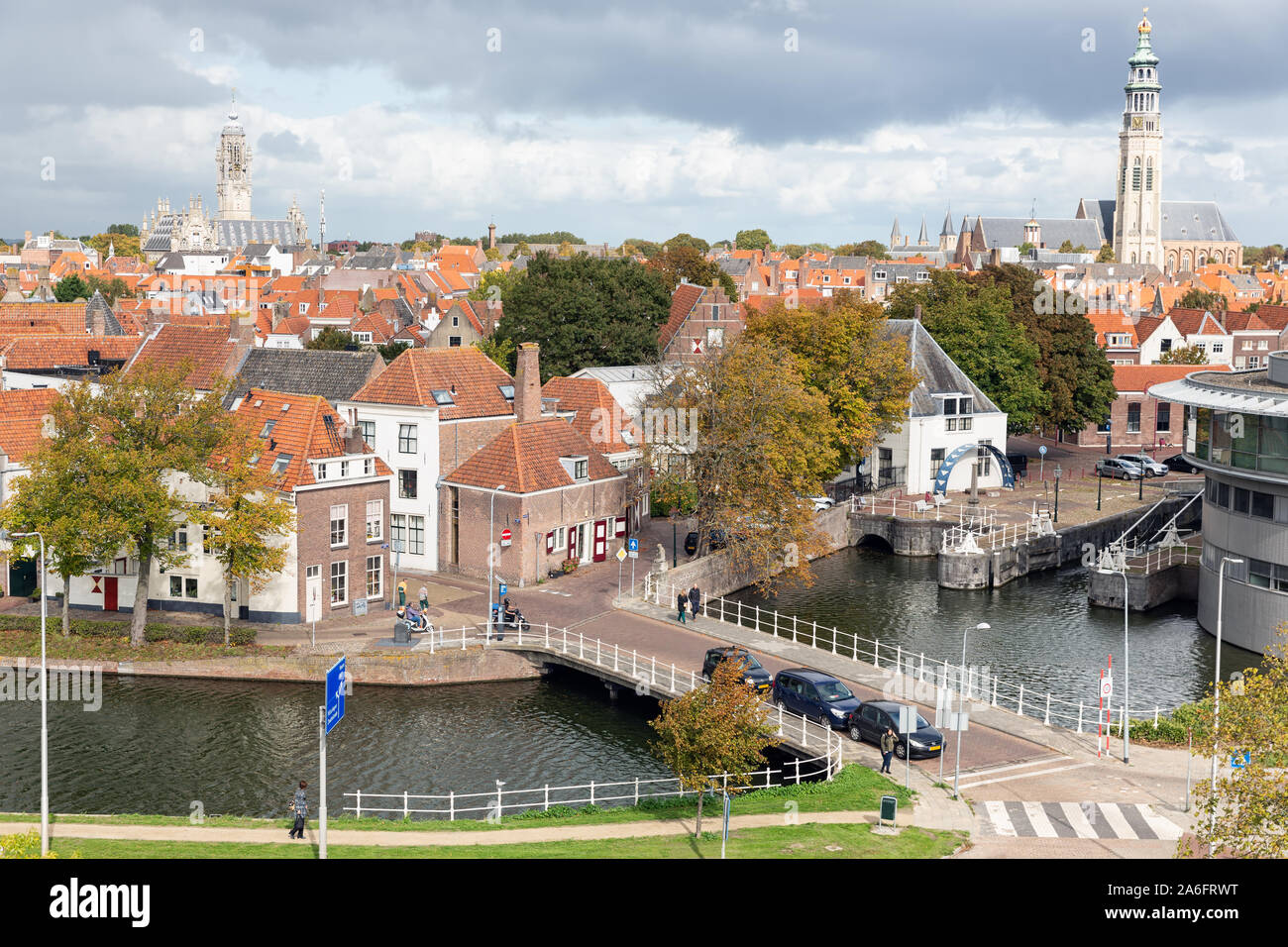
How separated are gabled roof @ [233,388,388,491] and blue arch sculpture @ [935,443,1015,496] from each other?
126 feet

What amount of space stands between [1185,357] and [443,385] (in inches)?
3195

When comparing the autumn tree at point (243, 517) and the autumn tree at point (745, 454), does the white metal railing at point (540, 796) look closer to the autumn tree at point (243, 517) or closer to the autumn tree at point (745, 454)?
the autumn tree at point (243, 517)

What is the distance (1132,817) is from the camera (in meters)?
31.8

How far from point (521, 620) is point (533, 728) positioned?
6.54 metres

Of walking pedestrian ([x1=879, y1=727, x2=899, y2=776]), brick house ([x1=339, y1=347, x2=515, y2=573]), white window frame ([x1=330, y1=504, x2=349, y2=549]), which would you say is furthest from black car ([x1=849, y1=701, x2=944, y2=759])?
brick house ([x1=339, y1=347, x2=515, y2=573])

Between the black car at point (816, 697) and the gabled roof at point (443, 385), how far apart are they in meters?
24.7

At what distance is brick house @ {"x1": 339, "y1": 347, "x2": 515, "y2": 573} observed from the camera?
59.6 m

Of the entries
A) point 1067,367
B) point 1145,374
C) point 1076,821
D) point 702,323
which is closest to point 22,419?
point 1076,821

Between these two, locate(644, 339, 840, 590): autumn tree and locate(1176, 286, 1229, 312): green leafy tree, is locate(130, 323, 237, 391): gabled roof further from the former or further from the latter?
locate(1176, 286, 1229, 312): green leafy tree

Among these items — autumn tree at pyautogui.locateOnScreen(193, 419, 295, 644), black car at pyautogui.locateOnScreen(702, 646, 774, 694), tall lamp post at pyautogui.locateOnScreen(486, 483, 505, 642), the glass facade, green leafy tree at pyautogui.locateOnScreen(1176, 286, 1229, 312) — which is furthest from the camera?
green leafy tree at pyautogui.locateOnScreen(1176, 286, 1229, 312)

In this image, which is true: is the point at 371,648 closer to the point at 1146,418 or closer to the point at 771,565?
the point at 771,565

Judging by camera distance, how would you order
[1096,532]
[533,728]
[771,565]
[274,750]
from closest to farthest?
[274,750] → [533,728] → [771,565] → [1096,532]

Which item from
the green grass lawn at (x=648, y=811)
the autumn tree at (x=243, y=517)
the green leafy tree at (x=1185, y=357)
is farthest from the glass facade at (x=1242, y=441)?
the green leafy tree at (x=1185, y=357)
